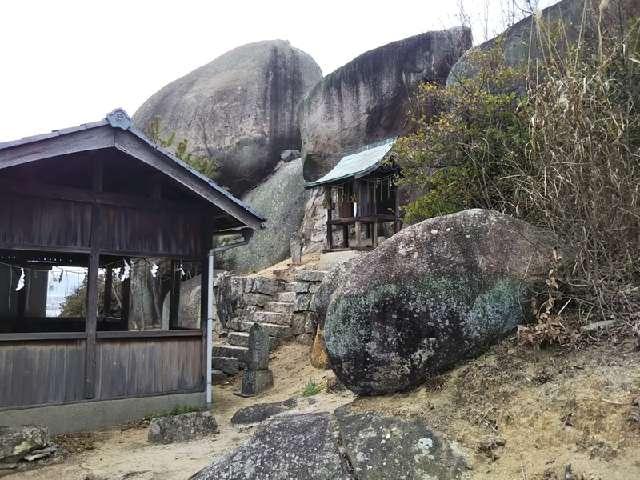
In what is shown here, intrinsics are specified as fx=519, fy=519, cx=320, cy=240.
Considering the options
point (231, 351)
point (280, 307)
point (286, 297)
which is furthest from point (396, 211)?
point (231, 351)

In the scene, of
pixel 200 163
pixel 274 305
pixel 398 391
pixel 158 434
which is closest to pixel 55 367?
pixel 158 434

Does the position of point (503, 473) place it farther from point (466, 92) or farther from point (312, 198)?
point (312, 198)

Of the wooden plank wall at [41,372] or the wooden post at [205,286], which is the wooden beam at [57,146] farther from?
the wooden plank wall at [41,372]

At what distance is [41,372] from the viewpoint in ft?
24.8

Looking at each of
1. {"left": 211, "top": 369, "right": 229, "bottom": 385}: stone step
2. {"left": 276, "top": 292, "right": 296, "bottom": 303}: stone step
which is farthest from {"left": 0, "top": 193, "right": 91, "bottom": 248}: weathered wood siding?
{"left": 276, "top": 292, "right": 296, "bottom": 303}: stone step

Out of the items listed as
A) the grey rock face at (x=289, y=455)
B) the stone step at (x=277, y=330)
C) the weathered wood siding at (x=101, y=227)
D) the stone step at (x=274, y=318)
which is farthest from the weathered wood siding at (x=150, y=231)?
the grey rock face at (x=289, y=455)

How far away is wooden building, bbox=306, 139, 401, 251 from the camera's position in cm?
1538

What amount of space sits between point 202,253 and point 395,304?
559 cm

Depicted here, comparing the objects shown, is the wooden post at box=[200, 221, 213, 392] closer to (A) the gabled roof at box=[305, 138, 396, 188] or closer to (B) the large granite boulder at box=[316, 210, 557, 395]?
(B) the large granite boulder at box=[316, 210, 557, 395]

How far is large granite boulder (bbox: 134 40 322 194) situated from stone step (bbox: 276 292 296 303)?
13203mm

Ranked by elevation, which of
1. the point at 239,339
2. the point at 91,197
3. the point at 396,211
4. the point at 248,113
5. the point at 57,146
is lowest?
the point at 239,339

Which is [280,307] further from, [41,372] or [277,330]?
[41,372]

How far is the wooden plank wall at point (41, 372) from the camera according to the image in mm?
7309

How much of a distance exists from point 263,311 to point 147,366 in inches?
212
